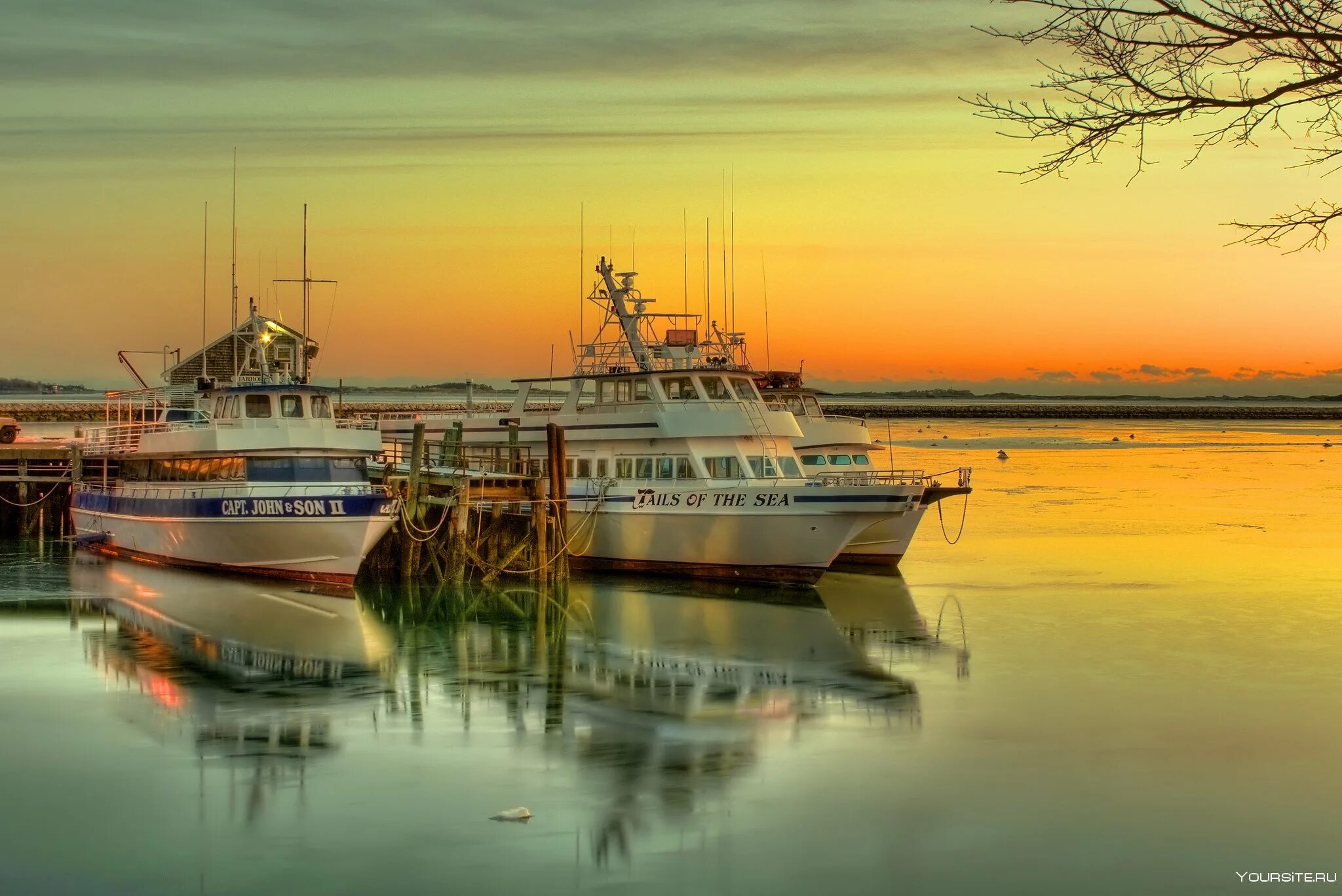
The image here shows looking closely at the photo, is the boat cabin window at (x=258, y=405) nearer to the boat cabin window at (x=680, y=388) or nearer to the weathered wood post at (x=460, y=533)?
the weathered wood post at (x=460, y=533)

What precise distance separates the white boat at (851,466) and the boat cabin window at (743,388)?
158 cm

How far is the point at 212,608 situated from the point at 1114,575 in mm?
20234

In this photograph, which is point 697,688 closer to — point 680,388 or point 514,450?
point 680,388

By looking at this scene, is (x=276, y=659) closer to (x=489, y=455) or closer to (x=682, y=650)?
(x=682, y=650)

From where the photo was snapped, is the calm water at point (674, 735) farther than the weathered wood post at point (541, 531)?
No

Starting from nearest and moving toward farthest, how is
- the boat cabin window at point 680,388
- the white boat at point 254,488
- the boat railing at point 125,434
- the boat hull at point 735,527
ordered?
the boat hull at point 735,527
the white boat at point 254,488
the boat cabin window at point 680,388
the boat railing at point 125,434

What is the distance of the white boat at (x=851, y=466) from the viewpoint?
3425 cm

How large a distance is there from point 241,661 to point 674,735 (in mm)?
8625

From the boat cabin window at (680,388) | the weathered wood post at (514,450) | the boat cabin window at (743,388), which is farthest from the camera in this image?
the weathered wood post at (514,450)

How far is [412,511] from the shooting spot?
3291 cm

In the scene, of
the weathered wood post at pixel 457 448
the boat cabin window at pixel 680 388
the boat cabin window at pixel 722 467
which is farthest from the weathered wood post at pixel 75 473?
the boat cabin window at pixel 722 467

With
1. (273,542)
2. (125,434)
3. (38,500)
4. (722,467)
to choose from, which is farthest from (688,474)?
(38,500)

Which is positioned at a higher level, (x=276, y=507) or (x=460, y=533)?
(x=276, y=507)

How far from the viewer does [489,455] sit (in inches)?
1526
